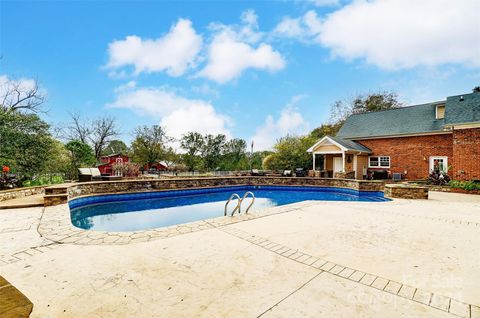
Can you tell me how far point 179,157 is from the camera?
2814cm

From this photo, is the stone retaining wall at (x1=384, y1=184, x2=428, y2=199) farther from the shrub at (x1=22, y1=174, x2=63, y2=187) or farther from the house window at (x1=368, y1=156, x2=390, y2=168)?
the shrub at (x1=22, y1=174, x2=63, y2=187)

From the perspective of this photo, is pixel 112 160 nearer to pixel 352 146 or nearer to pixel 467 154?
pixel 352 146

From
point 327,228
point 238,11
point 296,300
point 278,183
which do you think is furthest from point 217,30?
point 296,300

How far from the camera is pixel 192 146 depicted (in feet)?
97.2

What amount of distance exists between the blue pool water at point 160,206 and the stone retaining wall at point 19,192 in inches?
53.3

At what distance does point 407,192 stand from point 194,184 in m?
10.7

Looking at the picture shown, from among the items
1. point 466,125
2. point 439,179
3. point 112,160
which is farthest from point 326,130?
point 112,160

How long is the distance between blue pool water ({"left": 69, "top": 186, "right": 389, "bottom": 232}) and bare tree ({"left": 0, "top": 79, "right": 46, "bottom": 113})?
799 centimetres

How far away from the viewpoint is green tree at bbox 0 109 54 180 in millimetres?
9453

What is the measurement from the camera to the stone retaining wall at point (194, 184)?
35.7 feet

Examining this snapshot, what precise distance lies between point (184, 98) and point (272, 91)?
29.6ft

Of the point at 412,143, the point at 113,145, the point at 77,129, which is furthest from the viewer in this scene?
the point at 113,145

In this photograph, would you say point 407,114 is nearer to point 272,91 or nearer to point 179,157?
point 272,91

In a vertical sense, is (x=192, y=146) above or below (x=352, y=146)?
above
